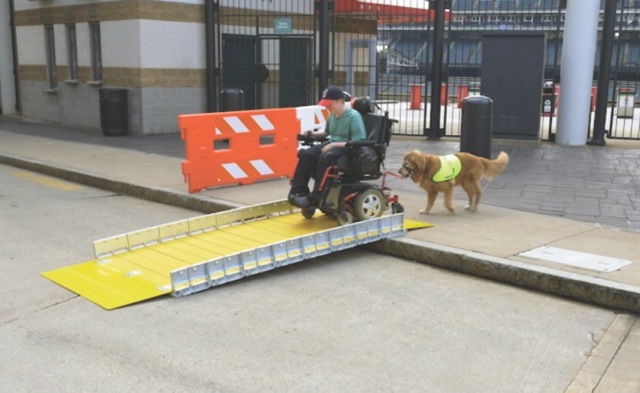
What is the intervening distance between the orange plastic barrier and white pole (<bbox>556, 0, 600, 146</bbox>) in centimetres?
601

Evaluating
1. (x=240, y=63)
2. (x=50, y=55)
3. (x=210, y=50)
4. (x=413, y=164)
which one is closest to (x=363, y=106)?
(x=413, y=164)

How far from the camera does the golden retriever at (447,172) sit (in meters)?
7.39

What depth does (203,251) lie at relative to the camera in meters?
6.30

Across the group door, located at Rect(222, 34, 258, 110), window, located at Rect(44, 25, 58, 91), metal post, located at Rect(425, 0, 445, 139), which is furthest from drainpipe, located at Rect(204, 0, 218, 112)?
metal post, located at Rect(425, 0, 445, 139)

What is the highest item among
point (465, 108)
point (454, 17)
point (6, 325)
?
point (454, 17)

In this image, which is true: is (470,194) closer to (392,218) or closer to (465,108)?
(392,218)


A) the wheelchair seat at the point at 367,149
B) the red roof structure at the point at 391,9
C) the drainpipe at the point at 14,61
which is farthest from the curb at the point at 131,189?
the drainpipe at the point at 14,61

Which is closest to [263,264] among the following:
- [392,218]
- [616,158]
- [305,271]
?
[305,271]

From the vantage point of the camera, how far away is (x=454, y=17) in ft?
54.4

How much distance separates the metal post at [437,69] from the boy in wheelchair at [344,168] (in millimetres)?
8056

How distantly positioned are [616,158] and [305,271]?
8178 millimetres

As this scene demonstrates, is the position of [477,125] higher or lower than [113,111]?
higher

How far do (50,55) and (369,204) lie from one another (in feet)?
51.8

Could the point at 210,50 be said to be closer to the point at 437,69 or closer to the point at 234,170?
the point at 437,69
